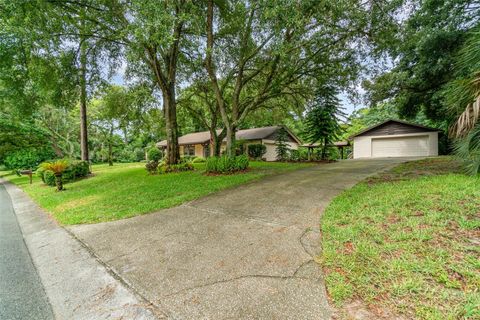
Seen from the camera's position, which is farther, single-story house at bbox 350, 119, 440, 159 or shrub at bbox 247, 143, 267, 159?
shrub at bbox 247, 143, 267, 159

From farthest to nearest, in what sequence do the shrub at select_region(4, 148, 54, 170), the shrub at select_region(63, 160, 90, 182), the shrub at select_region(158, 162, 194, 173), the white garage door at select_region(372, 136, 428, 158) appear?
the shrub at select_region(4, 148, 54, 170)
the white garage door at select_region(372, 136, 428, 158)
the shrub at select_region(63, 160, 90, 182)
the shrub at select_region(158, 162, 194, 173)

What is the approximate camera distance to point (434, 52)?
450 inches

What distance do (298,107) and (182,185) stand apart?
373 inches

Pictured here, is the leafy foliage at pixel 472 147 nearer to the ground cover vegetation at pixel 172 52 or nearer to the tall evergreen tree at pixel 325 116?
the ground cover vegetation at pixel 172 52

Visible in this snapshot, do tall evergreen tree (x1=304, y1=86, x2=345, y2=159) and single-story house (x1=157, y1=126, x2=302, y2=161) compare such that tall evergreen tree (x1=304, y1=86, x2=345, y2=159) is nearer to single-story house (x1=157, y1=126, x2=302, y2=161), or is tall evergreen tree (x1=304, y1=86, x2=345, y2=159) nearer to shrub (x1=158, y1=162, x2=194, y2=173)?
single-story house (x1=157, y1=126, x2=302, y2=161)

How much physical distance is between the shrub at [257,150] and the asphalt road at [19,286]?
16.2 m

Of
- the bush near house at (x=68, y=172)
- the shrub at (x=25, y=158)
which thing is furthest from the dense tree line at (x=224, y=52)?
the shrub at (x=25, y=158)

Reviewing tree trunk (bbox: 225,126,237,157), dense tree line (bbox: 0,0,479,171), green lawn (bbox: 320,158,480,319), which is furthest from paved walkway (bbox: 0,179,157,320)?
tree trunk (bbox: 225,126,237,157)

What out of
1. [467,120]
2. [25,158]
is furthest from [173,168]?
[25,158]

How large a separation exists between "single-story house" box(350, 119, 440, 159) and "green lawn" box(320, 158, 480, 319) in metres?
15.5

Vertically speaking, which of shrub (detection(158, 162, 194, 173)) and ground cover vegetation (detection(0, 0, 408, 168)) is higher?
ground cover vegetation (detection(0, 0, 408, 168))

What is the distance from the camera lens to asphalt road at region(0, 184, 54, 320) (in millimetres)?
2217

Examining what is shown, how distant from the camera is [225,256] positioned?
116 inches

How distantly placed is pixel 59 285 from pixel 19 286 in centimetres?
51
